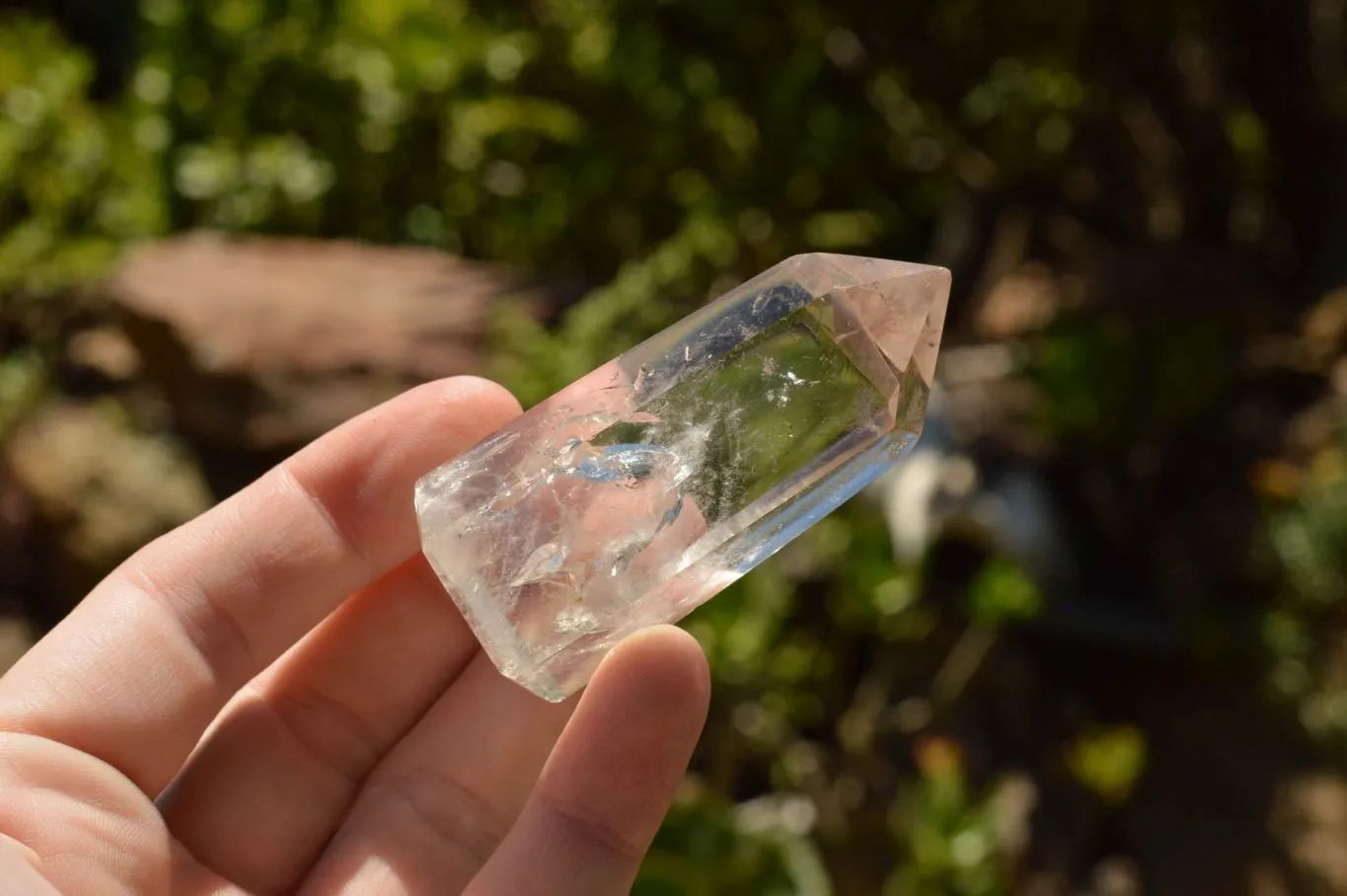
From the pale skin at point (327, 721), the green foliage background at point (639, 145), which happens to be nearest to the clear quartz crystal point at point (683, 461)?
the pale skin at point (327, 721)

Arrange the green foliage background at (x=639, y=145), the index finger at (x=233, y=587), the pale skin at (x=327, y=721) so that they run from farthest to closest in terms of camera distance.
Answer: the green foliage background at (x=639, y=145), the index finger at (x=233, y=587), the pale skin at (x=327, y=721)

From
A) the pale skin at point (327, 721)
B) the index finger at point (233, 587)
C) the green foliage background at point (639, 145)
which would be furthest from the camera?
the green foliage background at point (639, 145)

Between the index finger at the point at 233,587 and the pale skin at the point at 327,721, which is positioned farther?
the index finger at the point at 233,587

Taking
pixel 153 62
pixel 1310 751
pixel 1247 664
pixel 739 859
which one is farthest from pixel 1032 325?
pixel 153 62

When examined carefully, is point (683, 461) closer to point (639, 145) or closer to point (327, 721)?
point (327, 721)

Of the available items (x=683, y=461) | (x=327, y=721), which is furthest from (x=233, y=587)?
(x=683, y=461)

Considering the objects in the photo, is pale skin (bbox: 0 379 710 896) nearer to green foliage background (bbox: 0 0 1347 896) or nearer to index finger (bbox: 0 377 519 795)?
index finger (bbox: 0 377 519 795)

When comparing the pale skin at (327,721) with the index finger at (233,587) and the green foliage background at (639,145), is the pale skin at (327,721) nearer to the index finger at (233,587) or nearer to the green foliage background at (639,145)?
Result: the index finger at (233,587)
